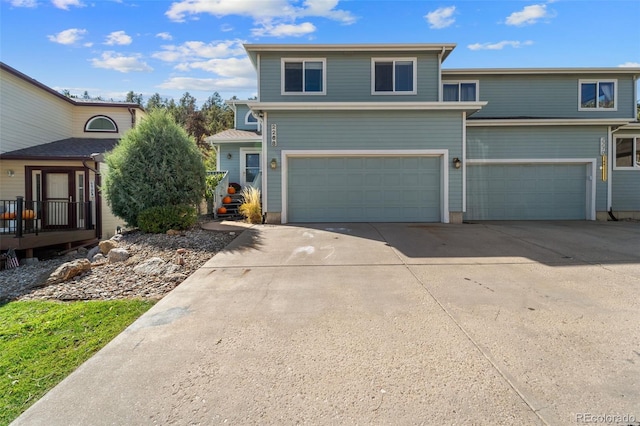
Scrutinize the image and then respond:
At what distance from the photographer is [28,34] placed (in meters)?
11.5

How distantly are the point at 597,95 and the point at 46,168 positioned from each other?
2182 centimetres

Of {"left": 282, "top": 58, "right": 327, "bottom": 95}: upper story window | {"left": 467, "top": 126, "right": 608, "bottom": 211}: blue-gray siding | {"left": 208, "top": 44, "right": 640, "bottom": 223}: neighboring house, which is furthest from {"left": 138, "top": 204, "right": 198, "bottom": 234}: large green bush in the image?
{"left": 467, "top": 126, "right": 608, "bottom": 211}: blue-gray siding

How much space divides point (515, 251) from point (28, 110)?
1665 cm

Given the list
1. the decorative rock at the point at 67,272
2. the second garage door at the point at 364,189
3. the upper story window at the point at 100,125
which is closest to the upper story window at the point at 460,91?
the second garage door at the point at 364,189

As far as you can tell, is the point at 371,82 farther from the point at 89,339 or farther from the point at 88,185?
the point at 89,339

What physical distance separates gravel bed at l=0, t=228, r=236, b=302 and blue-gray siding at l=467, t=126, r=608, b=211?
33.5 feet

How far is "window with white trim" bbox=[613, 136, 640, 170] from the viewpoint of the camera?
530 inches

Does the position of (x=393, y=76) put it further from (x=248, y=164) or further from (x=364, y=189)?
(x=248, y=164)

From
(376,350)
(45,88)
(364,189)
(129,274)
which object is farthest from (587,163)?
(45,88)

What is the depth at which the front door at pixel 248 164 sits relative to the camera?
669 inches

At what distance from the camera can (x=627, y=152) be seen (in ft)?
44.4

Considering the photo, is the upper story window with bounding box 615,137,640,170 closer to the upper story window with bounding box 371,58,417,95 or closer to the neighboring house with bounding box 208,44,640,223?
the neighboring house with bounding box 208,44,640,223

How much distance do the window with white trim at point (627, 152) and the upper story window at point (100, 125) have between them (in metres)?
20.6

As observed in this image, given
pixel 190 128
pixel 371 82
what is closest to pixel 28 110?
pixel 371 82
